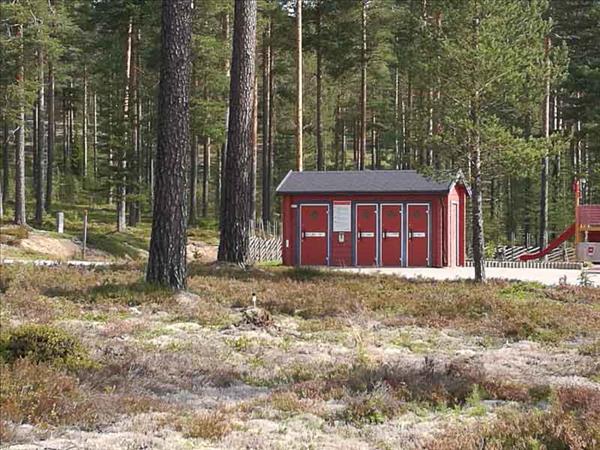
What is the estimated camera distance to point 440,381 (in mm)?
6980

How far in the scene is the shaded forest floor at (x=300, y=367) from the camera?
5262 mm

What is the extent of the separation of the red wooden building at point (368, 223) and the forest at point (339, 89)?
1.67 meters

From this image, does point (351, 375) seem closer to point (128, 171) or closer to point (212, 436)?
point (212, 436)

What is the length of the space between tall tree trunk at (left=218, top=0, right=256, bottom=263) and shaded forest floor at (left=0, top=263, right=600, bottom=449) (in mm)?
2328

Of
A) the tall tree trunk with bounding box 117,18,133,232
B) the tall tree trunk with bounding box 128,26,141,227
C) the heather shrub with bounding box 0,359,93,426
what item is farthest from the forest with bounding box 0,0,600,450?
the tall tree trunk with bounding box 128,26,141,227

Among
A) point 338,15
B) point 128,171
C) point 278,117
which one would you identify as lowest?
point 128,171

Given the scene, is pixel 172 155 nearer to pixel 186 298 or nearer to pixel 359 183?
pixel 186 298

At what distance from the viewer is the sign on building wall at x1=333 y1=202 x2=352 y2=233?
23.4 metres

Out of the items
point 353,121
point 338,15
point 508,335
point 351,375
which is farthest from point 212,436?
point 353,121

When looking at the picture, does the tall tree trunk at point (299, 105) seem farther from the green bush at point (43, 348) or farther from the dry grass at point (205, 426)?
the dry grass at point (205, 426)

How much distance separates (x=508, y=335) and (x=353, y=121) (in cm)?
4285

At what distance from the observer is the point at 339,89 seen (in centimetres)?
4772

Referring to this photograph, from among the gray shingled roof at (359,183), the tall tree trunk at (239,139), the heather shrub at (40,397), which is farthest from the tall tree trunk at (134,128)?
the heather shrub at (40,397)

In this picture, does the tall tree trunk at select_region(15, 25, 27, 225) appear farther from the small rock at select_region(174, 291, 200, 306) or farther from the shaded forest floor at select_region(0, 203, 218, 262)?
the small rock at select_region(174, 291, 200, 306)
